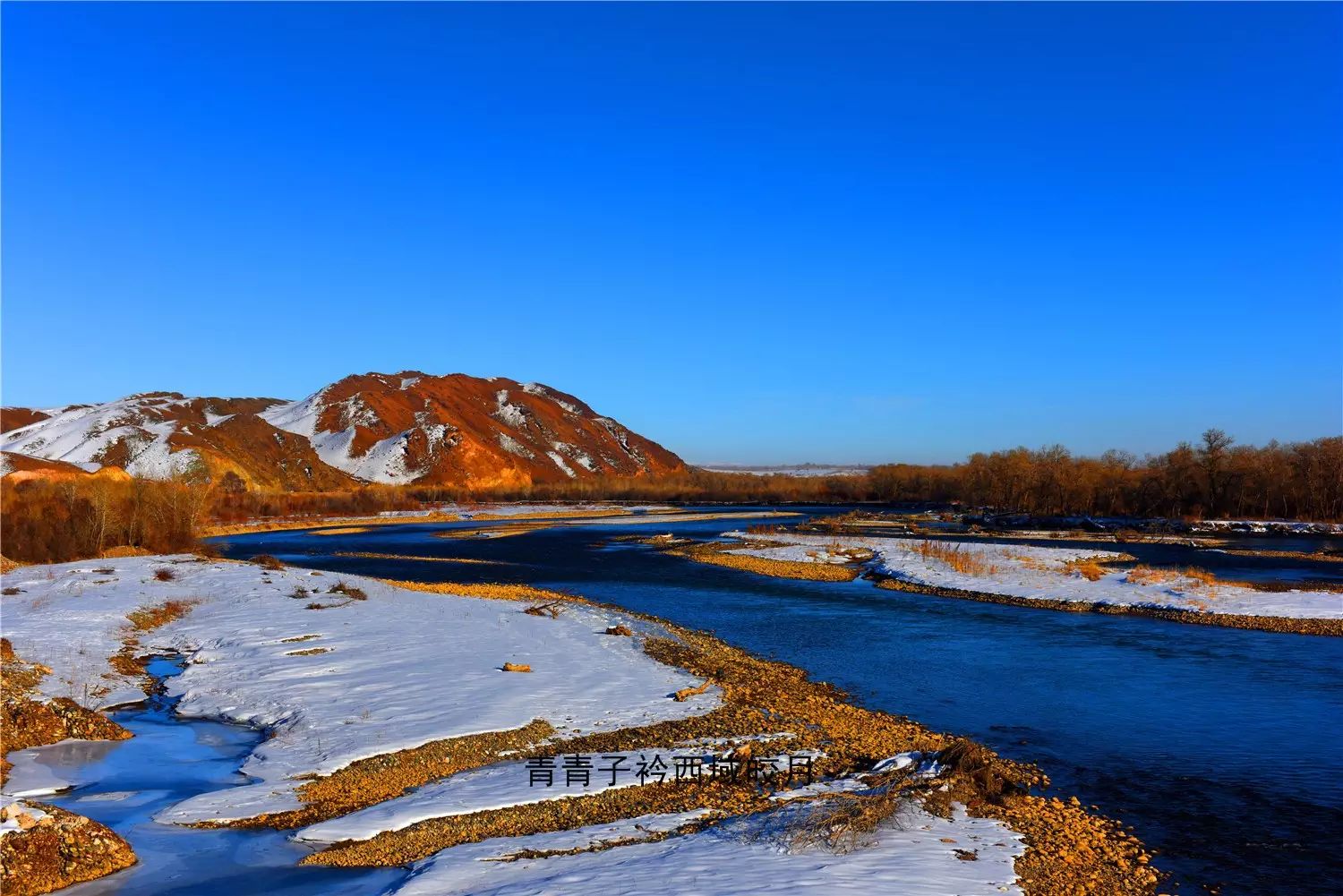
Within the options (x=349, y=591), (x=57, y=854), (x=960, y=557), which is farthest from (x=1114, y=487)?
(x=57, y=854)

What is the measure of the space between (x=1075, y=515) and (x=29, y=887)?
78.5m

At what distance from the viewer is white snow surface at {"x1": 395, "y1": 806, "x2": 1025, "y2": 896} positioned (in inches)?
320

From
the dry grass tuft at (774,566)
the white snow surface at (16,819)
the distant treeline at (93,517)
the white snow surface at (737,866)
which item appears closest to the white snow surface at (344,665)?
the white snow surface at (16,819)

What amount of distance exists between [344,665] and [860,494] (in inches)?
4240

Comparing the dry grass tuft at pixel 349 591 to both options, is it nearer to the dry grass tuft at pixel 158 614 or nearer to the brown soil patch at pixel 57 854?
the dry grass tuft at pixel 158 614

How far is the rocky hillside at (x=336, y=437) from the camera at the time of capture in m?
115

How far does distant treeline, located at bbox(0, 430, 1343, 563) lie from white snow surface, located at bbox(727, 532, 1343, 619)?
31.8 m

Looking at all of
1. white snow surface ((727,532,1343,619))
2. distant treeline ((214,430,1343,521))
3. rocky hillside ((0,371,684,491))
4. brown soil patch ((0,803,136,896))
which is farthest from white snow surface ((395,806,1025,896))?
rocky hillside ((0,371,684,491))

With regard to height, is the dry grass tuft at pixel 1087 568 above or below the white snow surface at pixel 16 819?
below

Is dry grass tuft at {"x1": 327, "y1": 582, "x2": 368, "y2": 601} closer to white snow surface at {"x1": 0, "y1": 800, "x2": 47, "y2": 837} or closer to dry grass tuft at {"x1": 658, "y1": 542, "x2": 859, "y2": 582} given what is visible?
dry grass tuft at {"x1": 658, "y1": 542, "x2": 859, "y2": 582}

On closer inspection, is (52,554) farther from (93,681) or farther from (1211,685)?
(1211,685)

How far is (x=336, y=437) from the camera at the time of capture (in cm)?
14600

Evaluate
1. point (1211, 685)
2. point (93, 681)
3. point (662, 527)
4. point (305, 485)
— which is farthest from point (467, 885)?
point (305, 485)

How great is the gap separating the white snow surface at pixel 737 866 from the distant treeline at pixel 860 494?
39943 mm
